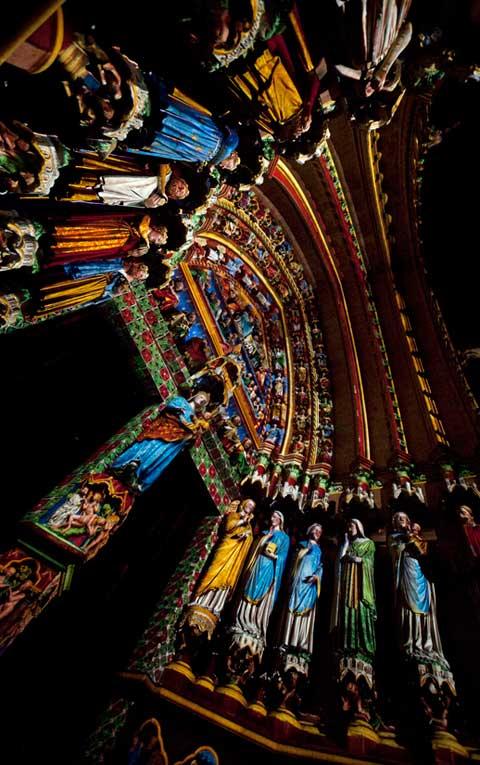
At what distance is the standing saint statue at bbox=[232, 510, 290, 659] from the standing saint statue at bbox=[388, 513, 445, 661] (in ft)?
4.06

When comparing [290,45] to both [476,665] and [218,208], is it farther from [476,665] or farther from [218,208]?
[476,665]

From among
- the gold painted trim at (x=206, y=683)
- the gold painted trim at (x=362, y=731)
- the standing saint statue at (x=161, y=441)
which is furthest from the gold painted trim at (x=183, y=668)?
the standing saint statue at (x=161, y=441)

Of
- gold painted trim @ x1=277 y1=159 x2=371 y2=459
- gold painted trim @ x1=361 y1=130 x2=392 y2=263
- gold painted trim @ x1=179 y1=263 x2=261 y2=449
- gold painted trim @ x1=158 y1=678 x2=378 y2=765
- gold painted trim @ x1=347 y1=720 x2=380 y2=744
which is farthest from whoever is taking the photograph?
gold painted trim @ x1=361 y1=130 x2=392 y2=263

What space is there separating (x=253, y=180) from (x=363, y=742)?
4994 millimetres

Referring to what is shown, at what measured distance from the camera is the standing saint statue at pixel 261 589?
345cm

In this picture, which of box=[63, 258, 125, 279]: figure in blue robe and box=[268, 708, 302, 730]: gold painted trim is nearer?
box=[268, 708, 302, 730]: gold painted trim

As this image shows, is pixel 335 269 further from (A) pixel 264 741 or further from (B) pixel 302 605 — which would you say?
(A) pixel 264 741

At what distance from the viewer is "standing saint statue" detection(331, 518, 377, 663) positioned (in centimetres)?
346

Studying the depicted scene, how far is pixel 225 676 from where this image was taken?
315cm

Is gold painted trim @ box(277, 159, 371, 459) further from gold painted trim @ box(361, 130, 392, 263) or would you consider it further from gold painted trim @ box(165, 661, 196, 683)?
gold painted trim @ box(165, 661, 196, 683)

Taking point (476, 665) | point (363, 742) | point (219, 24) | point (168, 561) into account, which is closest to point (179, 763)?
point (363, 742)

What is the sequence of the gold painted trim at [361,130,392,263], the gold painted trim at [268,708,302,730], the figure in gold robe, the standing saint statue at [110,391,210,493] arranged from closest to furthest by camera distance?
the gold painted trim at [268,708,302,730] → the figure in gold robe → the standing saint statue at [110,391,210,493] → the gold painted trim at [361,130,392,263]

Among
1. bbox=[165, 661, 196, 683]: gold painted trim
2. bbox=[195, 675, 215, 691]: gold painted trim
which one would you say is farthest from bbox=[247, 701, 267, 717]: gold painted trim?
bbox=[165, 661, 196, 683]: gold painted trim

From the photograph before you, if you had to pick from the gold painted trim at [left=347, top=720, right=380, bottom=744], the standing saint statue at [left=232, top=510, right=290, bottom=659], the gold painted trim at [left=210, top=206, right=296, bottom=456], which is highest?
the gold painted trim at [left=210, top=206, right=296, bottom=456]
